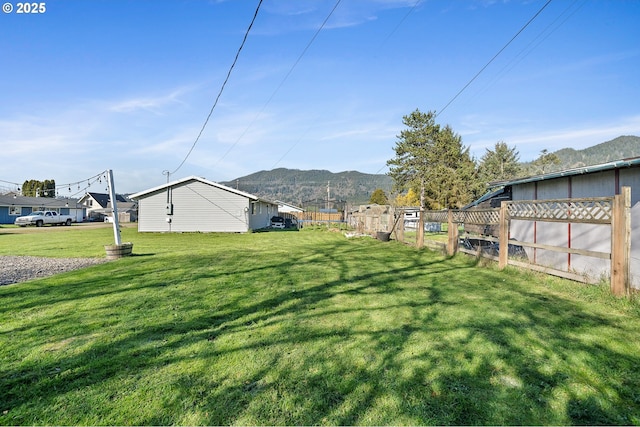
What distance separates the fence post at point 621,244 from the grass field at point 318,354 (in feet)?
0.82

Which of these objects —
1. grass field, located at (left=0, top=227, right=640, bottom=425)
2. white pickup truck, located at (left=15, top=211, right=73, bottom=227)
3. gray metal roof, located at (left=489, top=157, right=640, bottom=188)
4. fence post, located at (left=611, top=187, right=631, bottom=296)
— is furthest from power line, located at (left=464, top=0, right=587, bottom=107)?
white pickup truck, located at (left=15, top=211, right=73, bottom=227)

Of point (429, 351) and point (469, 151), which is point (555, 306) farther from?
point (469, 151)

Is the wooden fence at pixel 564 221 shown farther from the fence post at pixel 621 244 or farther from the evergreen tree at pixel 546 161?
the evergreen tree at pixel 546 161

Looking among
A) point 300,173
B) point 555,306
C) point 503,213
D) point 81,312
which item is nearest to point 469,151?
point 503,213

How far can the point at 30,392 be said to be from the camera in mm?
2492

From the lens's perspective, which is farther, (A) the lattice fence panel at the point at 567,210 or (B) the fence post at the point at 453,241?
(B) the fence post at the point at 453,241

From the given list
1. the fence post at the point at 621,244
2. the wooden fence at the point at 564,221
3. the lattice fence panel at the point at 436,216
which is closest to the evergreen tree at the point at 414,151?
the lattice fence panel at the point at 436,216

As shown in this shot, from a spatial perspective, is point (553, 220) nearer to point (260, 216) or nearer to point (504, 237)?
point (504, 237)

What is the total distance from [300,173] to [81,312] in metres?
191

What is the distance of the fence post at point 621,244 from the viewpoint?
4.88m

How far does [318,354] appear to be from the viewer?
3.17 m

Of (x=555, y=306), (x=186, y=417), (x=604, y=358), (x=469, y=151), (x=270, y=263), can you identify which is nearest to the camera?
(x=186, y=417)

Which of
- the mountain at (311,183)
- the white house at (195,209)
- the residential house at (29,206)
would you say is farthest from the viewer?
the mountain at (311,183)

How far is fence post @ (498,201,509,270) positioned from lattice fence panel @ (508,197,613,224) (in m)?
0.13
